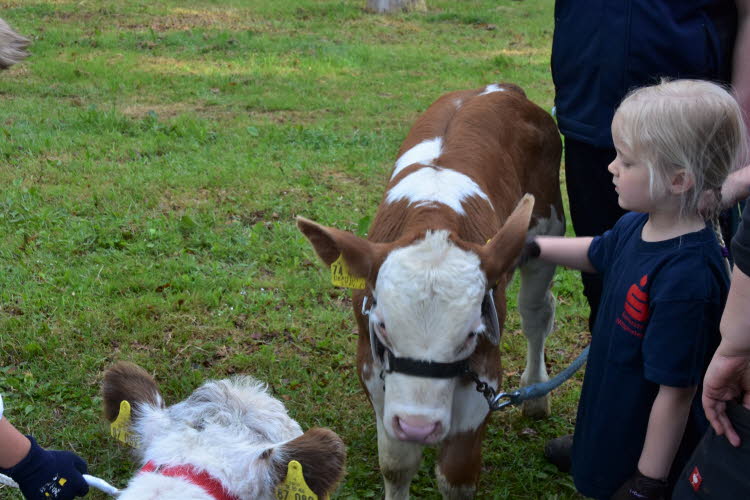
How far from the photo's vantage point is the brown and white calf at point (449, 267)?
100.0 inches

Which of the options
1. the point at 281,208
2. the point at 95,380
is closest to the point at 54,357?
the point at 95,380

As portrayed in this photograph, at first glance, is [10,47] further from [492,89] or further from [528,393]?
[492,89]

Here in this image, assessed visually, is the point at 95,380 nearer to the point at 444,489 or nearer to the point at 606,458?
the point at 444,489

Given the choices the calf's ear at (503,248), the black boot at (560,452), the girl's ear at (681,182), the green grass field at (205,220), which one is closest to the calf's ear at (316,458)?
the calf's ear at (503,248)

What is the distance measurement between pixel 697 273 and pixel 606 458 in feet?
2.25

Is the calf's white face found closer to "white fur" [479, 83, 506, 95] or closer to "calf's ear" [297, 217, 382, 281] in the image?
"calf's ear" [297, 217, 382, 281]

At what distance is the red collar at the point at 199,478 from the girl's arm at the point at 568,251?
4.54ft

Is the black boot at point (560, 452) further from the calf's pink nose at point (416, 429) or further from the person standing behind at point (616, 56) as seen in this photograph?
the calf's pink nose at point (416, 429)

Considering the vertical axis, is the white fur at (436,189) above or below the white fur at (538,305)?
above

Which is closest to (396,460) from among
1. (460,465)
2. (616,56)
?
(460,465)

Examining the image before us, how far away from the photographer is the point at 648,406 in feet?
7.60

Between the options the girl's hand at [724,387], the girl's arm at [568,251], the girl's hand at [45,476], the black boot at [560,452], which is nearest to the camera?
the girl's hand at [724,387]

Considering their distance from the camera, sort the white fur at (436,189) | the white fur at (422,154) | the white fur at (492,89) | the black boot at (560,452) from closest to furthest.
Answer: the white fur at (436,189)
the white fur at (422,154)
the black boot at (560,452)
the white fur at (492,89)

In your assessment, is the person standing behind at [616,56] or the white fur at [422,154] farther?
the white fur at [422,154]
